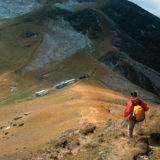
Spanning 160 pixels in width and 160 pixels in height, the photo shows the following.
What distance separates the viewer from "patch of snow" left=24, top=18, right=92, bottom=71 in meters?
101

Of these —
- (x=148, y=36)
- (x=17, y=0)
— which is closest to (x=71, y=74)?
(x=148, y=36)

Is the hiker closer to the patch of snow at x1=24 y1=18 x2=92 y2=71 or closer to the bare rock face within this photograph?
the bare rock face

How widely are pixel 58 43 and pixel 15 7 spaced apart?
284ft

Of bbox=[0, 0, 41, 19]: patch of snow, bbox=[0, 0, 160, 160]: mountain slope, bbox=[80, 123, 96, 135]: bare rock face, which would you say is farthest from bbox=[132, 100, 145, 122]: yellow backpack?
bbox=[0, 0, 41, 19]: patch of snow

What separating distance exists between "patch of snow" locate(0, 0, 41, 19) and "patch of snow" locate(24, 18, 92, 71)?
49125 millimetres

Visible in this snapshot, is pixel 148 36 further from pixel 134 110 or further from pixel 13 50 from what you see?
pixel 134 110

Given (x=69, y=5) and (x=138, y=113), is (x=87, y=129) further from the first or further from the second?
(x=69, y=5)

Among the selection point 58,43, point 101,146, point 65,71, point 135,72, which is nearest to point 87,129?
point 101,146

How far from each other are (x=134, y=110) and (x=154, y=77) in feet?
280

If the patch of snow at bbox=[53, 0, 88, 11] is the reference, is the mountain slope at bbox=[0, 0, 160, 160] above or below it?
below

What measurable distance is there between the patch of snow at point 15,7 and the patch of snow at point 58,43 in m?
49.1

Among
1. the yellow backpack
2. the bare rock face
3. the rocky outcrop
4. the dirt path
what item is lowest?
the rocky outcrop

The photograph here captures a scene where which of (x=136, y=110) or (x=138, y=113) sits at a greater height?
(x=136, y=110)

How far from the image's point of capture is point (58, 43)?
114875 mm
